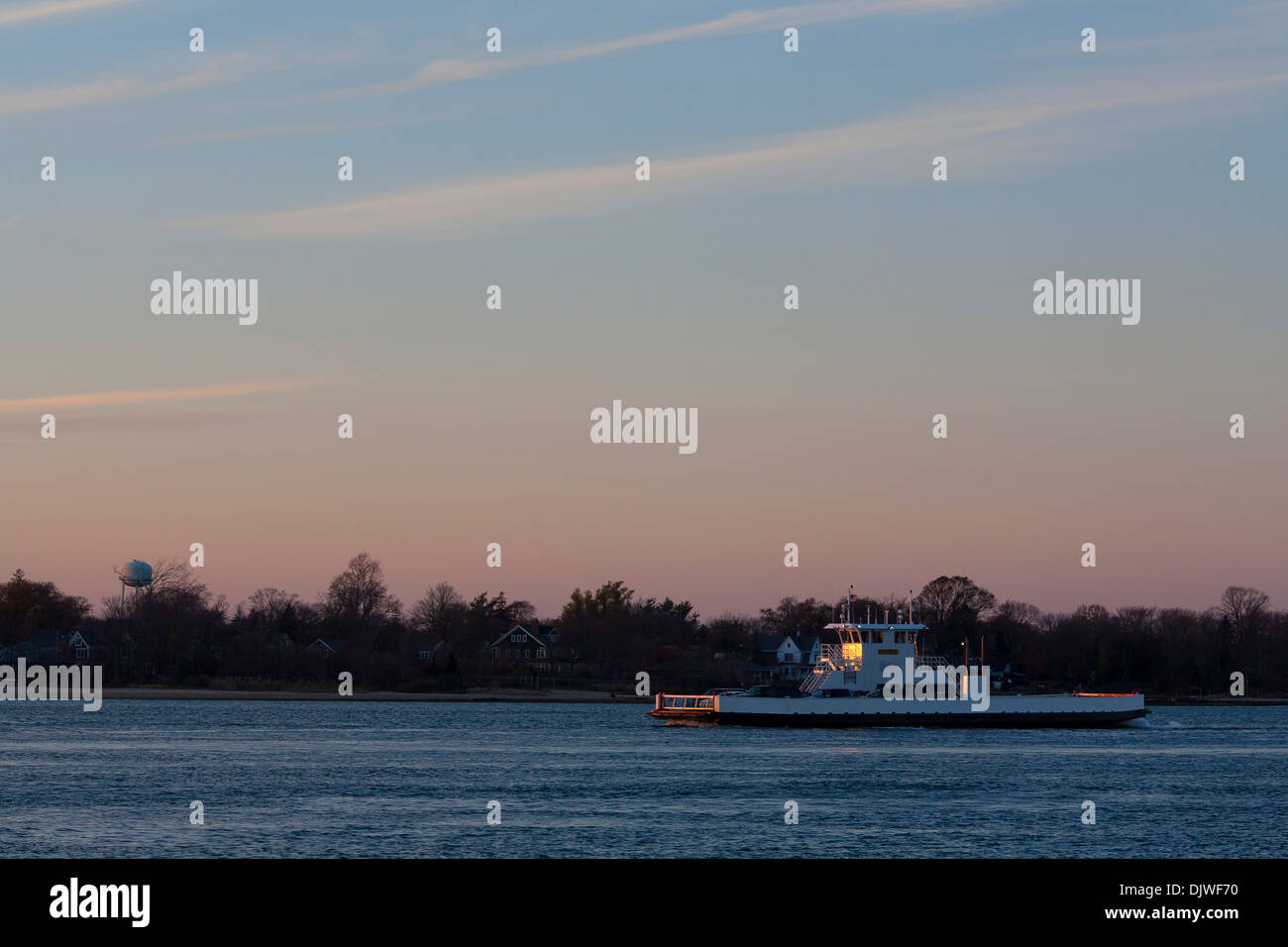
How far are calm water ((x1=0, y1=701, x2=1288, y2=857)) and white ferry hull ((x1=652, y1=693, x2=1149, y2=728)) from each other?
1.33 m

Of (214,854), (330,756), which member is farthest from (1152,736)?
(214,854)

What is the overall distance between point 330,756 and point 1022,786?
34.8m

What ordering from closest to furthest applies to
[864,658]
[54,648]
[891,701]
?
[891,701]
[864,658]
[54,648]

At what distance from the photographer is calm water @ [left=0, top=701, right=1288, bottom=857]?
43.8 meters

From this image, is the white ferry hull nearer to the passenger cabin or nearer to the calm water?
the calm water

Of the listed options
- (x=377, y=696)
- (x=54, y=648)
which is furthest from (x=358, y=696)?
(x=54, y=648)

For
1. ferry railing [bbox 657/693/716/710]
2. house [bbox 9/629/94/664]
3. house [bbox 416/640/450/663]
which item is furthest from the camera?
house [bbox 416/640/450/663]

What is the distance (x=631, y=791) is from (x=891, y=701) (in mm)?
48387

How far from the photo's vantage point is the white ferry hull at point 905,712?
333 ft

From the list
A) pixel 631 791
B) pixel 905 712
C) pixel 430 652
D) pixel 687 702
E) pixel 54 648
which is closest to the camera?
pixel 631 791

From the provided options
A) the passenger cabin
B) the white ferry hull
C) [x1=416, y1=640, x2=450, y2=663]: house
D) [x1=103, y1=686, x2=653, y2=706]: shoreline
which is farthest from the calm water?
[x1=416, y1=640, x2=450, y2=663]: house

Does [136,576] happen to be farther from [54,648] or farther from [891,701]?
[891,701]

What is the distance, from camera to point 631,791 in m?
57.6
